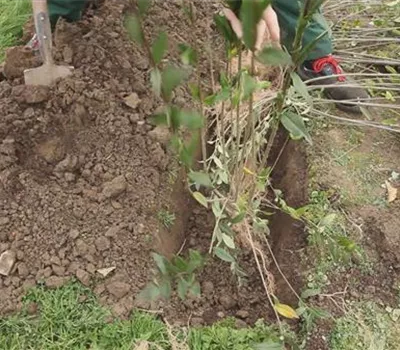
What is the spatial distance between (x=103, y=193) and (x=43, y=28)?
0.55m

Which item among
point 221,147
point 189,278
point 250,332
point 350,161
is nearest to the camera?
point 189,278

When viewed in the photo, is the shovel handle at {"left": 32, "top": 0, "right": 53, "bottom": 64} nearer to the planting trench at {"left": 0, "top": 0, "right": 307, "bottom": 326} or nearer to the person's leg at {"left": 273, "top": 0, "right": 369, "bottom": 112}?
the planting trench at {"left": 0, "top": 0, "right": 307, "bottom": 326}

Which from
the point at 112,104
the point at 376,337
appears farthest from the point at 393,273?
the point at 112,104

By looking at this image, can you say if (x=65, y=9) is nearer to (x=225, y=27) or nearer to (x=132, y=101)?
(x=132, y=101)

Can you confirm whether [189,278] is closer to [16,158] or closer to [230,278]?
[230,278]

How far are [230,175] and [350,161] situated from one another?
0.53 m

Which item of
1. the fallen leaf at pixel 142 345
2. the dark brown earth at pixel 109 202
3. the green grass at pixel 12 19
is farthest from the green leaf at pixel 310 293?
the green grass at pixel 12 19

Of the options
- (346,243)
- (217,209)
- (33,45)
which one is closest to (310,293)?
(346,243)

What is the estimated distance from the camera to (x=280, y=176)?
2.27 meters

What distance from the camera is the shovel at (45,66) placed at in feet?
6.55

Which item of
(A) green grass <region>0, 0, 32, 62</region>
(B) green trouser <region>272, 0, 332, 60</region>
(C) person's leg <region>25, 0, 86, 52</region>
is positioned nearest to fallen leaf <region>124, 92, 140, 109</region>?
(C) person's leg <region>25, 0, 86, 52</region>

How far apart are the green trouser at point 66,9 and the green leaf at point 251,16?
4.62ft

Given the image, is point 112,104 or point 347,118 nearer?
point 112,104

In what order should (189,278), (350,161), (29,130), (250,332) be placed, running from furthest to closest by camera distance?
(350,161) → (29,130) → (250,332) → (189,278)
